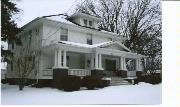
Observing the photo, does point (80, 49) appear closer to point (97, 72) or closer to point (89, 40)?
point (97, 72)

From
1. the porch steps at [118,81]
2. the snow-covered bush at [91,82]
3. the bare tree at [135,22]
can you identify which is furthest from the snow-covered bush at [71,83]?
the bare tree at [135,22]

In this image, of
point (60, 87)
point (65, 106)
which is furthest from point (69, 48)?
point (65, 106)

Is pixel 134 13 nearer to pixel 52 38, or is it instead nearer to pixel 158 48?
pixel 158 48

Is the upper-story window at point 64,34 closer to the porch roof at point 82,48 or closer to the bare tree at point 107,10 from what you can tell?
the porch roof at point 82,48

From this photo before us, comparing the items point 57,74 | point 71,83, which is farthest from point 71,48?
point 71,83

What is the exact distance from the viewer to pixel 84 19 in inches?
Result: 782

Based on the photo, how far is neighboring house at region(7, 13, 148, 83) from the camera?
600 inches

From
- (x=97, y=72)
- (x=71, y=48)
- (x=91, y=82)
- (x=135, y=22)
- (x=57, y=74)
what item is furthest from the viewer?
(x=135, y=22)

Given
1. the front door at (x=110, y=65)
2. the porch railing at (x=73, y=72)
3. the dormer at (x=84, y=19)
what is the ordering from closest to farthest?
the porch railing at (x=73, y=72) < the dormer at (x=84, y=19) < the front door at (x=110, y=65)

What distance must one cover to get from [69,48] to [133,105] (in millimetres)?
7754

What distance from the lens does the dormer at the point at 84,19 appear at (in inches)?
760

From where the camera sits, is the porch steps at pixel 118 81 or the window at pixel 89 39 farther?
the window at pixel 89 39

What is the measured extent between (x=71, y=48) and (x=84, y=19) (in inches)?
200

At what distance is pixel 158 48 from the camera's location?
20672 mm
